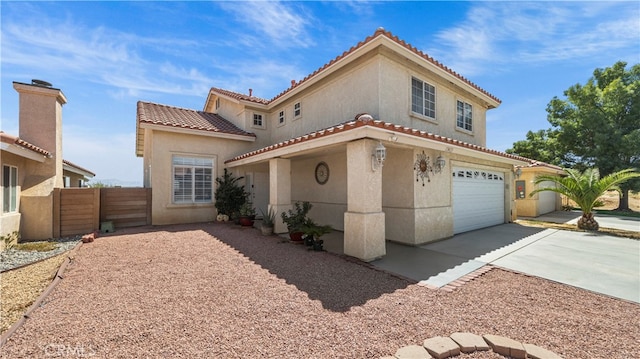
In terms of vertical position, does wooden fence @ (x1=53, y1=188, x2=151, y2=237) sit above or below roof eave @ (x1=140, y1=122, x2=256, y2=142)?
below

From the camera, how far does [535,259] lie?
7.47 m

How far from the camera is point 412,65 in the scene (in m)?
10.1

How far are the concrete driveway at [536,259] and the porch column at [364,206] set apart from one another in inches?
20.3

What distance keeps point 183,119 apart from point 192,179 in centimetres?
391

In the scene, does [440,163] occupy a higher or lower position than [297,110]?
lower

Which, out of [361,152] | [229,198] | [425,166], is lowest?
[229,198]

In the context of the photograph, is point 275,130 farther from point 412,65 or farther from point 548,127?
point 548,127

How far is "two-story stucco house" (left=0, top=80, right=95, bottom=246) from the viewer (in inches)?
360

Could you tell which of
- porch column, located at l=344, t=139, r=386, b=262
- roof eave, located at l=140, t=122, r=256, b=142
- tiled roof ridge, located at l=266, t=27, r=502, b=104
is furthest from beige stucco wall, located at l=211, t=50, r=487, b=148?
porch column, located at l=344, t=139, r=386, b=262

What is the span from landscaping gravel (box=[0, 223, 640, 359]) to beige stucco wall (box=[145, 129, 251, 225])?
6.72 meters

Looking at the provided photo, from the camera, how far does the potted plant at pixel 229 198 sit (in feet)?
45.3

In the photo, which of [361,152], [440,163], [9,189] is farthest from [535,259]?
[9,189]

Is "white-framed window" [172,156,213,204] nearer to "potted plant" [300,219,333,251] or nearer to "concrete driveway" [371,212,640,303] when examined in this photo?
"potted plant" [300,219,333,251]

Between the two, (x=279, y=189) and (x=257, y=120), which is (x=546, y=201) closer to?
(x=279, y=189)
